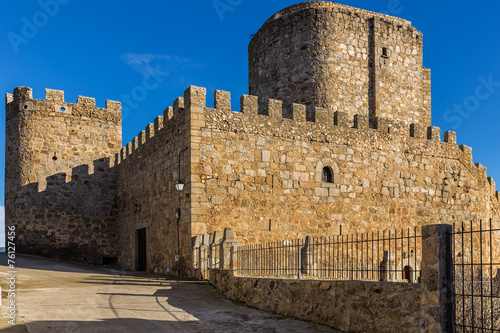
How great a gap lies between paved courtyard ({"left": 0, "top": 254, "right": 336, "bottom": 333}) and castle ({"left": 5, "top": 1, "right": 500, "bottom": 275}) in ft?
8.41

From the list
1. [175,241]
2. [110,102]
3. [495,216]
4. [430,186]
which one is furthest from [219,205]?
[495,216]

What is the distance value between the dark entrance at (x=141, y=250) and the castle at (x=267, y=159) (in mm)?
109

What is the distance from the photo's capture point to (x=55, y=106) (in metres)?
21.1

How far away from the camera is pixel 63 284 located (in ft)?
38.0

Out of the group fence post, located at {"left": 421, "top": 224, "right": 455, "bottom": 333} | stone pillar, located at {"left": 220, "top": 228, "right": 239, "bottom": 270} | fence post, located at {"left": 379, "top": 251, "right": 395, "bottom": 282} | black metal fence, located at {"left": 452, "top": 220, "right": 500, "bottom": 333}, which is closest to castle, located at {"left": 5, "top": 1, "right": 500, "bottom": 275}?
stone pillar, located at {"left": 220, "top": 228, "right": 239, "bottom": 270}

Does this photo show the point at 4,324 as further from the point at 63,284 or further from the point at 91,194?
the point at 91,194

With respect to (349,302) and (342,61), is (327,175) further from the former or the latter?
(349,302)

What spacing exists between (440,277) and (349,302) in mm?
1757

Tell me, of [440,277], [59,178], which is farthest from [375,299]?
[59,178]

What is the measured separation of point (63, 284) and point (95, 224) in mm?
10116

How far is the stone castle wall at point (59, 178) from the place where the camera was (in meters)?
20.4

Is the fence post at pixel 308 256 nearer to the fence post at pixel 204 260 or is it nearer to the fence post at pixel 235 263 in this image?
the fence post at pixel 235 263

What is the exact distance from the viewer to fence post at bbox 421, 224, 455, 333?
6016mm

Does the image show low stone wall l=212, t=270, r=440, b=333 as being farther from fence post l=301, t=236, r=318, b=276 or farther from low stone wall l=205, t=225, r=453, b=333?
fence post l=301, t=236, r=318, b=276
